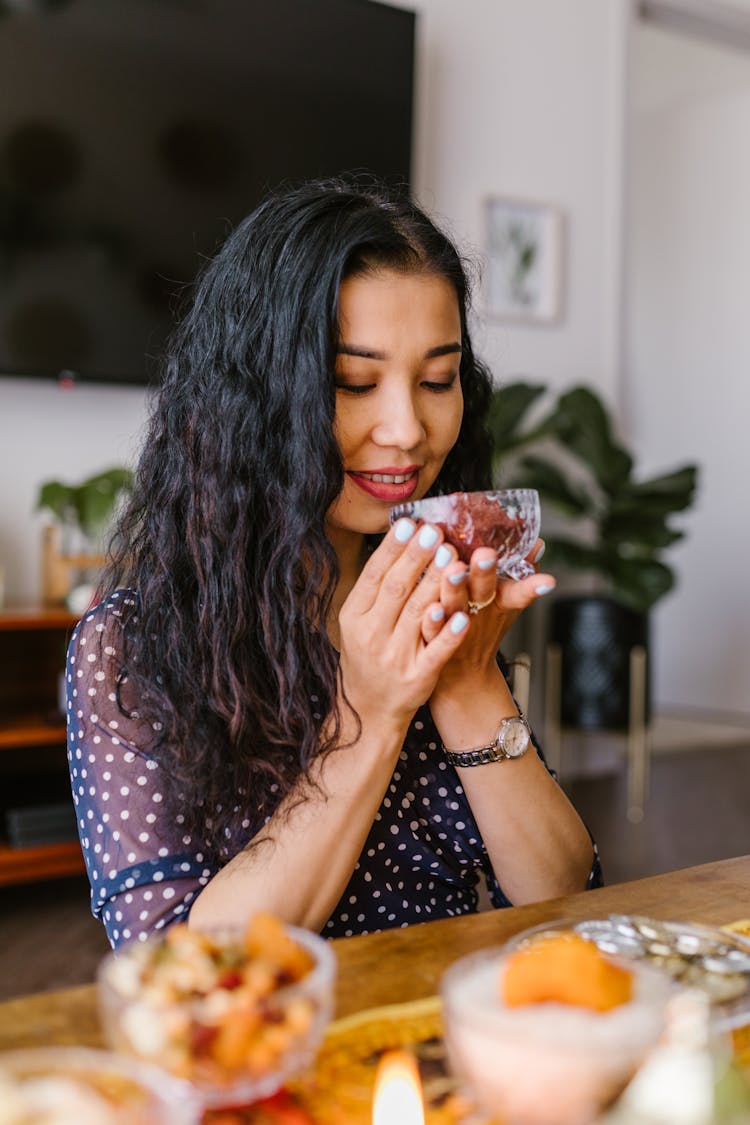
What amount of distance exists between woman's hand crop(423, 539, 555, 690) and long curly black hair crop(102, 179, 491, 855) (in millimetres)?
129

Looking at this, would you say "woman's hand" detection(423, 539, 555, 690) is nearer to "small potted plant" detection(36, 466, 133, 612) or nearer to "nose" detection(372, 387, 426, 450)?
"nose" detection(372, 387, 426, 450)

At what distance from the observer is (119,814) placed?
96 cm

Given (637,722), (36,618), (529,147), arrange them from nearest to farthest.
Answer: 1. (36,618)
2. (637,722)
3. (529,147)

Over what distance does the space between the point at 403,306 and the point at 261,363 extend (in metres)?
0.14

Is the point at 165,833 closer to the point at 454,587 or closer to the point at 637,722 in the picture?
the point at 454,587

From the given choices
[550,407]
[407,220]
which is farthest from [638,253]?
[407,220]

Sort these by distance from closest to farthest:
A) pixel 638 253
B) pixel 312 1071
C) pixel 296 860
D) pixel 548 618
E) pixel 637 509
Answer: pixel 312 1071
pixel 296 860
pixel 637 509
pixel 548 618
pixel 638 253

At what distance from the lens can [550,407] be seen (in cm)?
410

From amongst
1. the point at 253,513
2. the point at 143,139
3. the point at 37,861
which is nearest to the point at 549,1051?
the point at 253,513

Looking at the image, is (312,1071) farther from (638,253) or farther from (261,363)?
(638,253)

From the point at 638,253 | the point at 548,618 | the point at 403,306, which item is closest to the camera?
the point at 403,306

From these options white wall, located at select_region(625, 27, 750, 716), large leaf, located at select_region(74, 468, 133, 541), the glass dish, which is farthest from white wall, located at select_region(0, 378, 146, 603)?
white wall, located at select_region(625, 27, 750, 716)

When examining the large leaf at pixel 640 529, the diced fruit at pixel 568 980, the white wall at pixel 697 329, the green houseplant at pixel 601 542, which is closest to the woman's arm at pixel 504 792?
the diced fruit at pixel 568 980

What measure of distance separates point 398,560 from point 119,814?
0.32m
